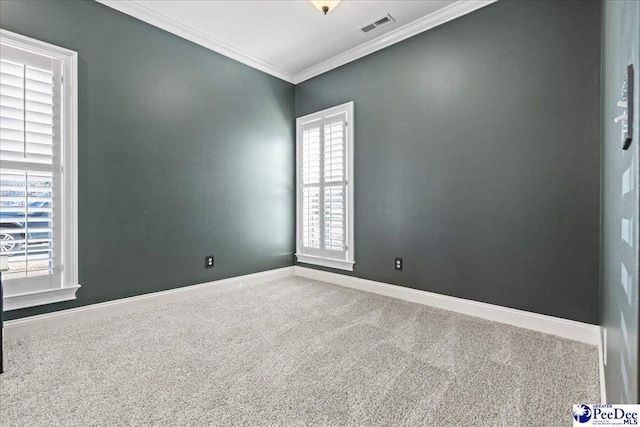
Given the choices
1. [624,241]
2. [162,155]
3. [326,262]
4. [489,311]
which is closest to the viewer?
[624,241]

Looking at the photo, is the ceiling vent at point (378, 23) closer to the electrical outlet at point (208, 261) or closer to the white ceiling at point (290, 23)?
the white ceiling at point (290, 23)

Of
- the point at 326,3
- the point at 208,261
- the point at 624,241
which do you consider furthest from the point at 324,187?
the point at 624,241

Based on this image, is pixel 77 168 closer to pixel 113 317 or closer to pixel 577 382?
pixel 113 317

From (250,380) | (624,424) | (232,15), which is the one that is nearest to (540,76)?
(624,424)

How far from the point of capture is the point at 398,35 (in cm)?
329

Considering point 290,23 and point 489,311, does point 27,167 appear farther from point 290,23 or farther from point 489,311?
point 489,311

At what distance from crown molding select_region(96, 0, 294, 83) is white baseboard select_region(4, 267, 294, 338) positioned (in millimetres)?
2676

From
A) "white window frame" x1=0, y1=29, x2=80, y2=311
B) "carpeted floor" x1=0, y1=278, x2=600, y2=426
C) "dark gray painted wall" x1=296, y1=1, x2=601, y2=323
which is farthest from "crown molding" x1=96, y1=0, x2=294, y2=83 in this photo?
"carpeted floor" x1=0, y1=278, x2=600, y2=426

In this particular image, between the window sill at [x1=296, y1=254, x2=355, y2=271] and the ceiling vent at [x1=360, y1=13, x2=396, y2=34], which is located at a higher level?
the ceiling vent at [x1=360, y1=13, x2=396, y2=34]

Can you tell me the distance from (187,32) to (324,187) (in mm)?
2293

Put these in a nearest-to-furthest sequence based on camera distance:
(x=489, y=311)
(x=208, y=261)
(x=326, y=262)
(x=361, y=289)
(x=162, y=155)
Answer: (x=489, y=311), (x=162, y=155), (x=208, y=261), (x=361, y=289), (x=326, y=262)

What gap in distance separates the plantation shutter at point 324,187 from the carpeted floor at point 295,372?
137 cm

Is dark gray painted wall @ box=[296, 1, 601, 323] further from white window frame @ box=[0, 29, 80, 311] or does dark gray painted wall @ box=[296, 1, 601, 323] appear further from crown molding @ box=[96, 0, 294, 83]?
white window frame @ box=[0, 29, 80, 311]

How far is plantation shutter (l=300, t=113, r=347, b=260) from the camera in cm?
386
